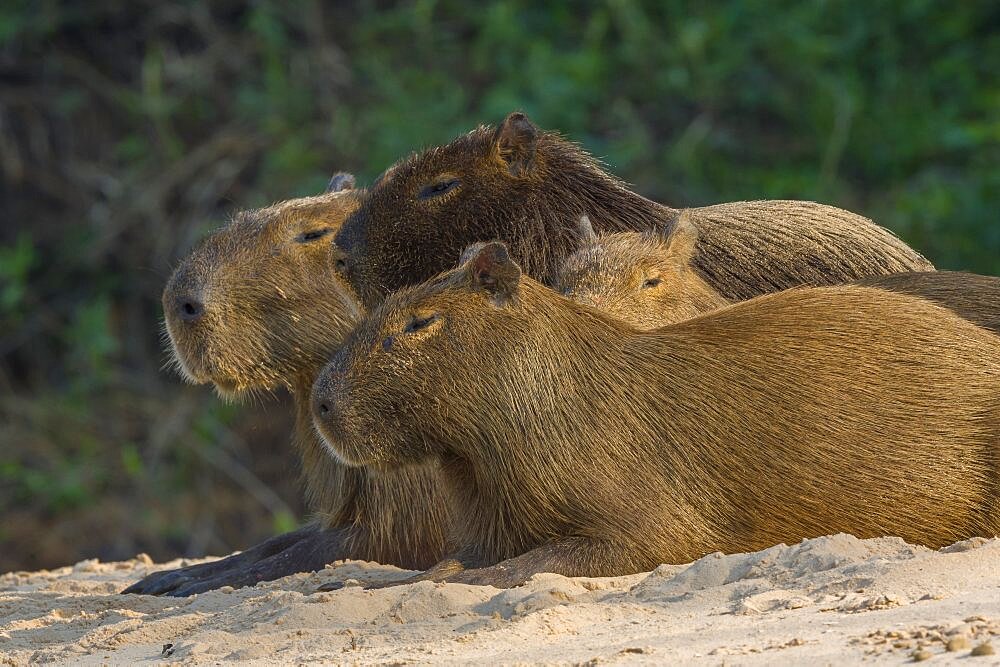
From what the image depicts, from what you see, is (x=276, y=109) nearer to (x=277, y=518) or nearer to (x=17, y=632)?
(x=277, y=518)

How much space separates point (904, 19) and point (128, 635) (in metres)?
7.00

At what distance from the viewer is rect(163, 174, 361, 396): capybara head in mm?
4941

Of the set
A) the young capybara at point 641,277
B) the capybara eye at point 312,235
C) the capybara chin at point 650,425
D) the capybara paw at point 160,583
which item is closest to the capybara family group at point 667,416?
the capybara chin at point 650,425

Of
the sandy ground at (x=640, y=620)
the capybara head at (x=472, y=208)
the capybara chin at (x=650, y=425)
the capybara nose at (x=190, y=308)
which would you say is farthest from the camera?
the capybara head at (x=472, y=208)

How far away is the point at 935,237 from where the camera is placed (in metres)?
8.63

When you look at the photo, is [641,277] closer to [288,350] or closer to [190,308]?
[288,350]

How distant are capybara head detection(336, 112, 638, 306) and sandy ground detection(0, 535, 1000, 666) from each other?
4.14ft

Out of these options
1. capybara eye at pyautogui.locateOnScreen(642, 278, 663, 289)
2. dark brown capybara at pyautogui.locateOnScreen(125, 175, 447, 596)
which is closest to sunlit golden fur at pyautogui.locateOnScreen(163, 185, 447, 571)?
dark brown capybara at pyautogui.locateOnScreen(125, 175, 447, 596)

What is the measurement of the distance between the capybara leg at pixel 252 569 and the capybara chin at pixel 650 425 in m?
0.92

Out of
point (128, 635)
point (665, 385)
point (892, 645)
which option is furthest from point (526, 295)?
point (892, 645)

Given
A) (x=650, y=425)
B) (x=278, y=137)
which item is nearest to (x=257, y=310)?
(x=650, y=425)

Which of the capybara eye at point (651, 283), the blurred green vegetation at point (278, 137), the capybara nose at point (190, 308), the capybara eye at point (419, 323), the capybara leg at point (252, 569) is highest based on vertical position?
the blurred green vegetation at point (278, 137)

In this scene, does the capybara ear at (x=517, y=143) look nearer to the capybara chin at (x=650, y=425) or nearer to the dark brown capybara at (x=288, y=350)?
the dark brown capybara at (x=288, y=350)

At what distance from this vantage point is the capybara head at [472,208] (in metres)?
5.08
